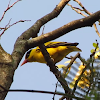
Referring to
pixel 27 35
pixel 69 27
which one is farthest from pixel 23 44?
pixel 69 27

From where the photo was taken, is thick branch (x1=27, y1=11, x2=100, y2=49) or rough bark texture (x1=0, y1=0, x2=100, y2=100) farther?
thick branch (x1=27, y1=11, x2=100, y2=49)

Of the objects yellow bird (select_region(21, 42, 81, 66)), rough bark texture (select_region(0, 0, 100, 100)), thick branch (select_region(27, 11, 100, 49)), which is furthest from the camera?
yellow bird (select_region(21, 42, 81, 66))

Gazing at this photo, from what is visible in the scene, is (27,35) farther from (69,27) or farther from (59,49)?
(59,49)

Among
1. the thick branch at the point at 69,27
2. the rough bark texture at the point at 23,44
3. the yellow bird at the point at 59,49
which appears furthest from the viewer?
the yellow bird at the point at 59,49

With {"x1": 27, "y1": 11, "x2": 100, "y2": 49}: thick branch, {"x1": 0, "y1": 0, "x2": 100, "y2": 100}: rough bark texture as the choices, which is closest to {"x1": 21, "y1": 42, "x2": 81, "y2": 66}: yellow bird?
{"x1": 0, "y1": 0, "x2": 100, "y2": 100}: rough bark texture

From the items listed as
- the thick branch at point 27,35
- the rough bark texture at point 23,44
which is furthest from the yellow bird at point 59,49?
the rough bark texture at point 23,44

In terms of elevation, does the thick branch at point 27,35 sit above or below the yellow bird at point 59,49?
below

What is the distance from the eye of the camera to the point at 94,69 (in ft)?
2.14

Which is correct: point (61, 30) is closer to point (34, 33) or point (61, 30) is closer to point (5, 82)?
point (34, 33)

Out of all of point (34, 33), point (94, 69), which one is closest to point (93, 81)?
point (94, 69)

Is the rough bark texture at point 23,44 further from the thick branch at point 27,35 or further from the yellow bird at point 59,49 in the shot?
the yellow bird at point 59,49

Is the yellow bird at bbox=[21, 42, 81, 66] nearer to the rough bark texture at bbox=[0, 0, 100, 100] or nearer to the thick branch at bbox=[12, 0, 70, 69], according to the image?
the thick branch at bbox=[12, 0, 70, 69]

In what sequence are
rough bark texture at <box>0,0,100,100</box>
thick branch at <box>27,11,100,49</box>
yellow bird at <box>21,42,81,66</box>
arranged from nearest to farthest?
rough bark texture at <box>0,0,100,100</box> → thick branch at <box>27,11,100,49</box> → yellow bird at <box>21,42,81,66</box>

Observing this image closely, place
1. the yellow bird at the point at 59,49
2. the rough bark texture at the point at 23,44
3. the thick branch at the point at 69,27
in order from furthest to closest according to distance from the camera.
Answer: the yellow bird at the point at 59,49
the thick branch at the point at 69,27
the rough bark texture at the point at 23,44
